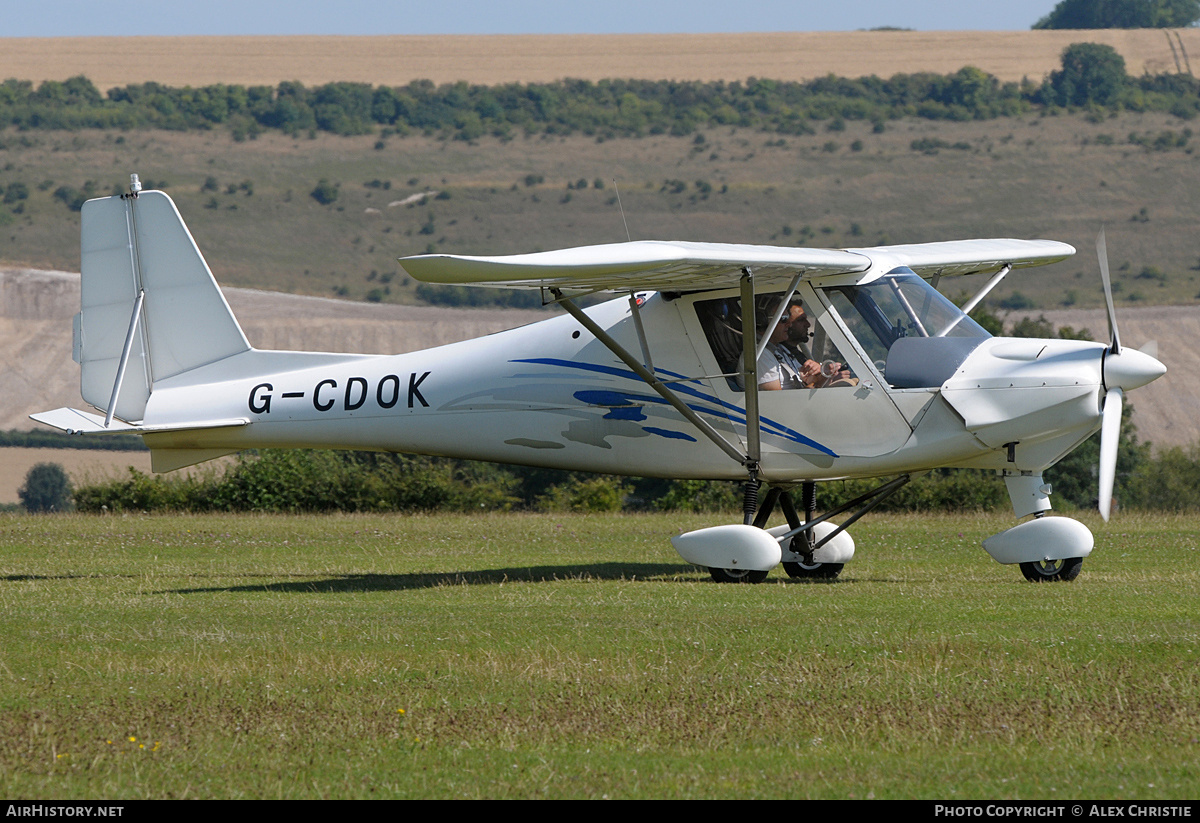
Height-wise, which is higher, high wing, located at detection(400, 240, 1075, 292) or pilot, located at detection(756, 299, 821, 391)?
high wing, located at detection(400, 240, 1075, 292)

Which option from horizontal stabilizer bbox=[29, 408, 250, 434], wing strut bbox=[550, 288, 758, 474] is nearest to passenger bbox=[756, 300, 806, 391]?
wing strut bbox=[550, 288, 758, 474]

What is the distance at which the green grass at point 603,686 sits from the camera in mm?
7012

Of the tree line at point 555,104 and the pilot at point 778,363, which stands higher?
the tree line at point 555,104

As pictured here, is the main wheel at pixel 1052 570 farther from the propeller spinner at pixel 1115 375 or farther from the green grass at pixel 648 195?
the green grass at pixel 648 195

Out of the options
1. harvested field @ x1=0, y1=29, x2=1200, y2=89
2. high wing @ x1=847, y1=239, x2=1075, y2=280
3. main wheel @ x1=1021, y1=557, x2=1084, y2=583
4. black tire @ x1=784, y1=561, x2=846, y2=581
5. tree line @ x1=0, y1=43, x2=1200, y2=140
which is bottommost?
black tire @ x1=784, y1=561, x2=846, y2=581

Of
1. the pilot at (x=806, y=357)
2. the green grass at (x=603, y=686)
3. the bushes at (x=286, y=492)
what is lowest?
the bushes at (x=286, y=492)

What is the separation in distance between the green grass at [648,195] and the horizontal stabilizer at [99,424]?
294ft

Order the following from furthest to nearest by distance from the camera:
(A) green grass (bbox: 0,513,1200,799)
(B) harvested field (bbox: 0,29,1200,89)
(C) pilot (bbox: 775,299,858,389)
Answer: (B) harvested field (bbox: 0,29,1200,89) < (C) pilot (bbox: 775,299,858,389) < (A) green grass (bbox: 0,513,1200,799)

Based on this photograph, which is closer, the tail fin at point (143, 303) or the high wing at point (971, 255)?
the high wing at point (971, 255)

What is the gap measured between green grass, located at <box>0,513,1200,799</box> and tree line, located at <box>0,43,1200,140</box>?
5323 inches

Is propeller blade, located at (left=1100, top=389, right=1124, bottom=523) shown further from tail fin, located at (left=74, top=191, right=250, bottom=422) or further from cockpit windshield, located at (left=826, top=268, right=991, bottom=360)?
tail fin, located at (left=74, top=191, right=250, bottom=422)

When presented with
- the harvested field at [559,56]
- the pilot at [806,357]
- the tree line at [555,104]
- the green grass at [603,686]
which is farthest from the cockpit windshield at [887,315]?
the harvested field at [559,56]

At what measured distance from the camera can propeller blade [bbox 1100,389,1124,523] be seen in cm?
1305
